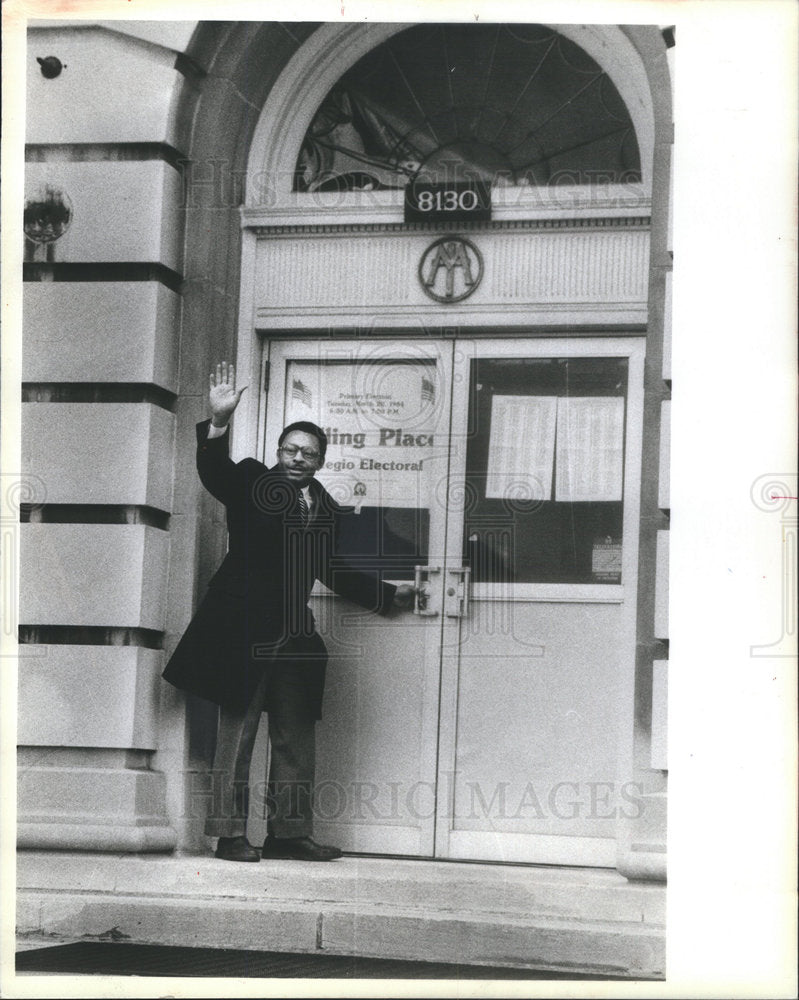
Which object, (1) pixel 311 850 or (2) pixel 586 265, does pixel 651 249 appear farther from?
(1) pixel 311 850

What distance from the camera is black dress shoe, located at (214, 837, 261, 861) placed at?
283 inches

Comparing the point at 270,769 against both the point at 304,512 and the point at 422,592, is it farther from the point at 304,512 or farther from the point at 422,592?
the point at 304,512

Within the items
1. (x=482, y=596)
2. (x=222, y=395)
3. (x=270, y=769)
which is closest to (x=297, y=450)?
(x=222, y=395)

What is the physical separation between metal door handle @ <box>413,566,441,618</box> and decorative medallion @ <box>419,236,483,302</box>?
1335mm

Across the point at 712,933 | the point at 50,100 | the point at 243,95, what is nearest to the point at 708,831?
the point at 712,933

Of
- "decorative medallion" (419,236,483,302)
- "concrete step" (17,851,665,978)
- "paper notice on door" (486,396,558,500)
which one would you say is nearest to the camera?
"concrete step" (17,851,665,978)

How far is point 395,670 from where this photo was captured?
24.2 ft

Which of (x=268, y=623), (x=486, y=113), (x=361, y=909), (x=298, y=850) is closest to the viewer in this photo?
(x=361, y=909)

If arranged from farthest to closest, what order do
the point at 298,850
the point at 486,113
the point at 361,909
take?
the point at 486,113, the point at 298,850, the point at 361,909

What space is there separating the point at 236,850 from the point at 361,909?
71 cm

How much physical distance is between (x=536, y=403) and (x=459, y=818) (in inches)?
80.1

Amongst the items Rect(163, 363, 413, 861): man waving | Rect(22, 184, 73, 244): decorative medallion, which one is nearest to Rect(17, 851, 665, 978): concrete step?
Rect(163, 363, 413, 861): man waving

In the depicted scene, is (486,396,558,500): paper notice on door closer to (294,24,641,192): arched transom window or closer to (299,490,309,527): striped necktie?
(299,490,309,527): striped necktie

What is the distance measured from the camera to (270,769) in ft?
24.1
